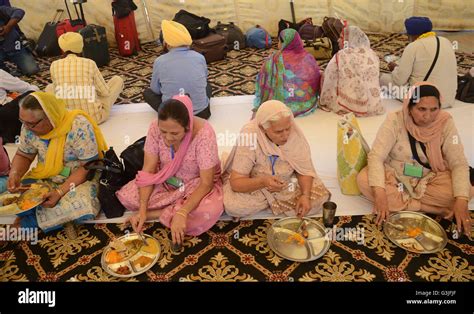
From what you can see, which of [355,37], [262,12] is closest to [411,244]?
[355,37]

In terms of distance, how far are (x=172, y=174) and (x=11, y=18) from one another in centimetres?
401

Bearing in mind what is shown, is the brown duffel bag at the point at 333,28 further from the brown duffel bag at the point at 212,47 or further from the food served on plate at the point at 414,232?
the food served on plate at the point at 414,232

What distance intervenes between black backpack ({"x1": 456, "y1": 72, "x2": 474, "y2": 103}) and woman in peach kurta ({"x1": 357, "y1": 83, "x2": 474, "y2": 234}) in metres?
1.72

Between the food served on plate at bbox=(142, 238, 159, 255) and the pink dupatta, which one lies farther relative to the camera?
the pink dupatta

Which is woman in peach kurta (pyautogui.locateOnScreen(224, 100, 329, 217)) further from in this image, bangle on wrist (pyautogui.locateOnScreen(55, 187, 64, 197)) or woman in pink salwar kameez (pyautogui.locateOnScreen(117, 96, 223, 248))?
bangle on wrist (pyautogui.locateOnScreen(55, 187, 64, 197))

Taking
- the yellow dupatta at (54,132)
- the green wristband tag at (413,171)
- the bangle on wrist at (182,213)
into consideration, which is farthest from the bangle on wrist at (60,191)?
the green wristband tag at (413,171)

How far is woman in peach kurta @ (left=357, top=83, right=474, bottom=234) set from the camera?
231 centimetres

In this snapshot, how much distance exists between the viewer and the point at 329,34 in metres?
5.30

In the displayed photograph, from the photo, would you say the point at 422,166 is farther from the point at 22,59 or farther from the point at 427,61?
the point at 22,59

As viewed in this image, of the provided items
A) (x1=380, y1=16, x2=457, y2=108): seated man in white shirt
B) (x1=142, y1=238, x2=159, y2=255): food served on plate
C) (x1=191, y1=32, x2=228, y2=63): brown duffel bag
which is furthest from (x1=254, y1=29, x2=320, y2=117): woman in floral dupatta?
(x1=142, y1=238, x2=159, y2=255): food served on plate

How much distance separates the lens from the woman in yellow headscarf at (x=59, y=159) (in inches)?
96.0

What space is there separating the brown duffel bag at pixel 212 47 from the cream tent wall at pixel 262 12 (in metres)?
1.10

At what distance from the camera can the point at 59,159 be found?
2.57 meters
